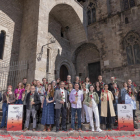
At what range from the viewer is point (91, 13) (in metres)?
14.3

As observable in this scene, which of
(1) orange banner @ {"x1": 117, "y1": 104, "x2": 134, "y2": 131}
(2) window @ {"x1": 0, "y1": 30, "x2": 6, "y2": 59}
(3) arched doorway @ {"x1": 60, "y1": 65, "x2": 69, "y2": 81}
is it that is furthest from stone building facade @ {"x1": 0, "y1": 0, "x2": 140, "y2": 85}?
(1) orange banner @ {"x1": 117, "y1": 104, "x2": 134, "y2": 131}

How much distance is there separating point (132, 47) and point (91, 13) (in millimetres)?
6208

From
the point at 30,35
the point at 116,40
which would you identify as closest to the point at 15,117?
the point at 30,35

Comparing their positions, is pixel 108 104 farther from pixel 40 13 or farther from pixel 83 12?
pixel 83 12

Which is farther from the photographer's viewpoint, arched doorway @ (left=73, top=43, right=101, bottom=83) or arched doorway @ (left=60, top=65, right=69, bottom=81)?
arched doorway @ (left=73, top=43, right=101, bottom=83)

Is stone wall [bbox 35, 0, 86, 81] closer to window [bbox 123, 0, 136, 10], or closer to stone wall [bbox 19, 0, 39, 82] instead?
stone wall [bbox 19, 0, 39, 82]

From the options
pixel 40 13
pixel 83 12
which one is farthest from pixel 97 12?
pixel 40 13

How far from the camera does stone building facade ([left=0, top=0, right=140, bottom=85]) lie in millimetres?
9594

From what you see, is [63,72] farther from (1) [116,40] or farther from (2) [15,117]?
(2) [15,117]

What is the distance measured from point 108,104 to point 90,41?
966 centimetres

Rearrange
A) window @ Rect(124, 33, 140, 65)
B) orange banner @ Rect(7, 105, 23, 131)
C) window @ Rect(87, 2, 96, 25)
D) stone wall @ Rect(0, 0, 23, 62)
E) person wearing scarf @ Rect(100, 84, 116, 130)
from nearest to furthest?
orange banner @ Rect(7, 105, 23, 131) → person wearing scarf @ Rect(100, 84, 116, 130) → stone wall @ Rect(0, 0, 23, 62) → window @ Rect(124, 33, 140, 65) → window @ Rect(87, 2, 96, 25)

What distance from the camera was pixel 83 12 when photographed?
46.3ft

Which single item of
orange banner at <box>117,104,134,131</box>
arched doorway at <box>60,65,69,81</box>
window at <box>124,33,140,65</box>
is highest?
window at <box>124,33,140,65</box>

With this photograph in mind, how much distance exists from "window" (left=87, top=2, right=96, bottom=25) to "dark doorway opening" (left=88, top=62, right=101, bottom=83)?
15.6 feet
